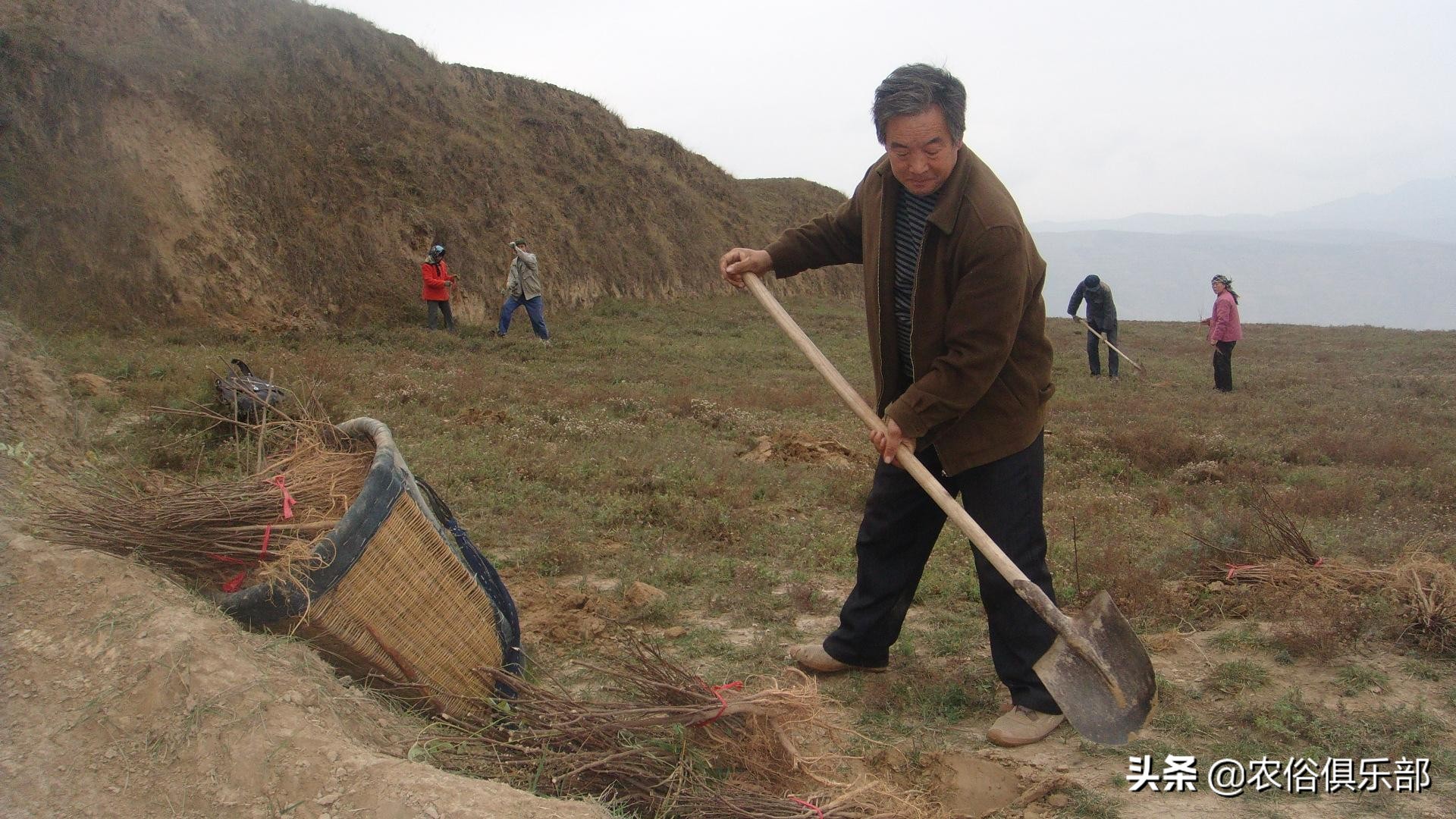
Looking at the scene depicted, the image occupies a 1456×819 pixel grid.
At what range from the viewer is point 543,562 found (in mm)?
4715

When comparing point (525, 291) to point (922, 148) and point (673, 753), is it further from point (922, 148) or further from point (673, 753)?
point (673, 753)

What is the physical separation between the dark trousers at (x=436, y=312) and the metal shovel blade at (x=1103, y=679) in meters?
14.0

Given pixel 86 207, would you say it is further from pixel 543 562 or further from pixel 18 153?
pixel 543 562

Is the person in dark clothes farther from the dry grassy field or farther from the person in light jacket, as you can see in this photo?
the person in light jacket

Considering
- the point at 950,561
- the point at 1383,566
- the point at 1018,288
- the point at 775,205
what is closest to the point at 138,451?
the point at 950,561

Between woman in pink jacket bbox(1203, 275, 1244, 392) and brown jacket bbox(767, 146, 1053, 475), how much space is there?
38.2 feet

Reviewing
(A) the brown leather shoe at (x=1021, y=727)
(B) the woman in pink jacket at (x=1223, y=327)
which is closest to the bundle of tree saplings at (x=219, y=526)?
(A) the brown leather shoe at (x=1021, y=727)

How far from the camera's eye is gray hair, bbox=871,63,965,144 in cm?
274

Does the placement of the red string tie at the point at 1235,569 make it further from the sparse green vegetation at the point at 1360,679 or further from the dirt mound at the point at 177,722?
the dirt mound at the point at 177,722

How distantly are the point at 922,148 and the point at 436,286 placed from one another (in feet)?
44.1

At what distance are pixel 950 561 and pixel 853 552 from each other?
543mm

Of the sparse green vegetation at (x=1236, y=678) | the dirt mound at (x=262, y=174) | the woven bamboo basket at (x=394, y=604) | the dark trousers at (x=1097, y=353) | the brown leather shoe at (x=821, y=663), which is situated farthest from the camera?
the dark trousers at (x=1097, y=353)

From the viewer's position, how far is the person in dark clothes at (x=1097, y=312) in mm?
15430

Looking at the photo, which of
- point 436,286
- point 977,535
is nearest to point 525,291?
point 436,286
